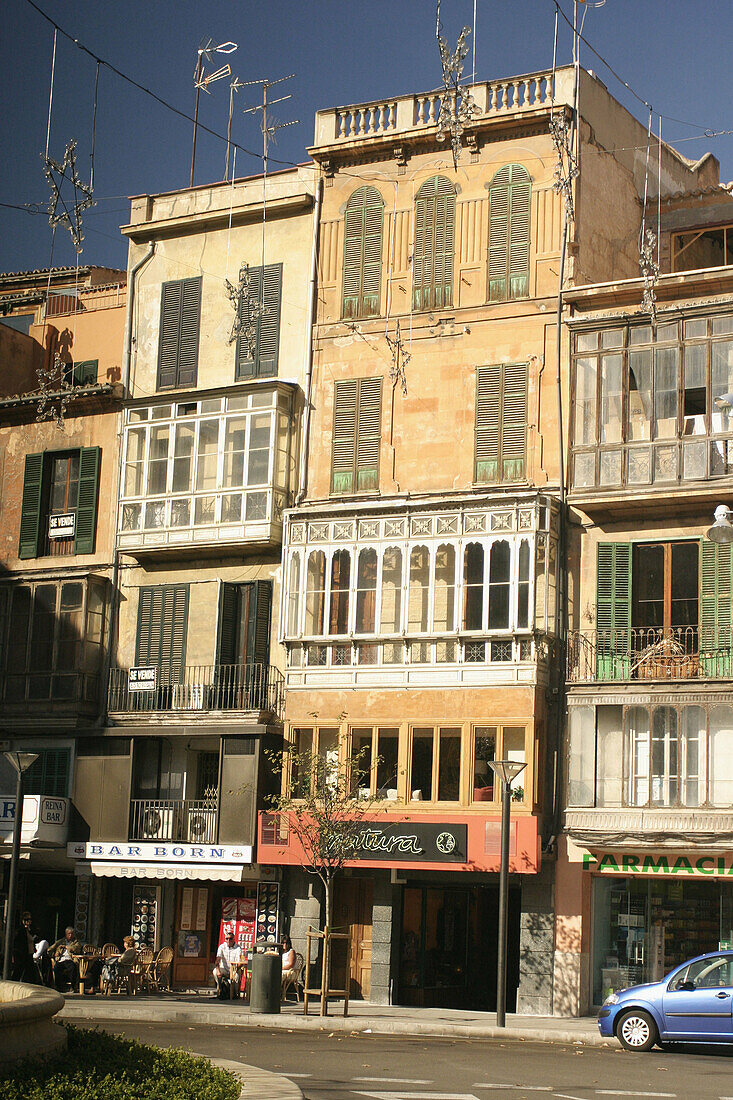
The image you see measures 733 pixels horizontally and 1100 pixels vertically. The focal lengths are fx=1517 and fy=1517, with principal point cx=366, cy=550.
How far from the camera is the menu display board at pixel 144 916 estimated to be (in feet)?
114

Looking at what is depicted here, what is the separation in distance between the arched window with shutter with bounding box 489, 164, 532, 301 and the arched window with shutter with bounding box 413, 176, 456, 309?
0.98m

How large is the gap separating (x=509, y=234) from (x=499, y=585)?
8004 mm

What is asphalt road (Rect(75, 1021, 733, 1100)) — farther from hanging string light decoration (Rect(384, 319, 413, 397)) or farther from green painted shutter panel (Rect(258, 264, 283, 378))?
green painted shutter panel (Rect(258, 264, 283, 378))

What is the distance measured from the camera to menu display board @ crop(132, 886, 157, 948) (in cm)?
3462

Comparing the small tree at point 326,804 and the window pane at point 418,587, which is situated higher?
the window pane at point 418,587

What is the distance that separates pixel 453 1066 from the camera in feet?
60.5

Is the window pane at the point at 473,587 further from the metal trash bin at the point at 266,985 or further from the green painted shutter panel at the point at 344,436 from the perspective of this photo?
the metal trash bin at the point at 266,985

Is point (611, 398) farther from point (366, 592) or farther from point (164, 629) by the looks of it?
point (164, 629)

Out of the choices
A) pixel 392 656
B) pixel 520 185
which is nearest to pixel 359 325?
pixel 520 185

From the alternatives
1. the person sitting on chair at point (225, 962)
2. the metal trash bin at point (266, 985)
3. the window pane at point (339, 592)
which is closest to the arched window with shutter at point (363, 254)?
the window pane at point (339, 592)

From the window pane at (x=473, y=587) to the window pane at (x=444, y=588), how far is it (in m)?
0.33

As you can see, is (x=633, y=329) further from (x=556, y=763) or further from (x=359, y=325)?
(x=556, y=763)

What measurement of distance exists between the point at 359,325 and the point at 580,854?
13041 millimetres

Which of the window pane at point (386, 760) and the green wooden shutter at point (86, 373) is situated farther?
the green wooden shutter at point (86, 373)
